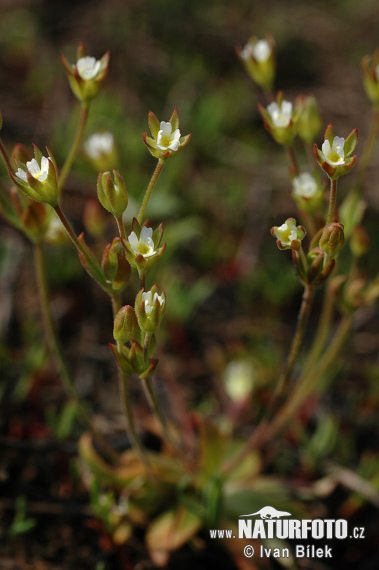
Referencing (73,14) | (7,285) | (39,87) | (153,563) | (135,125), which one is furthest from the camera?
(73,14)

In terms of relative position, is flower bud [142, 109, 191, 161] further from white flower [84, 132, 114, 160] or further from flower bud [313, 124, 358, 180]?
white flower [84, 132, 114, 160]

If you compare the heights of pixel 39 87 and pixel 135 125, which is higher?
pixel 39 87

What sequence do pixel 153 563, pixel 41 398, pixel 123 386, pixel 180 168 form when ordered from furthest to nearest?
pixel 180 168 < pixel 41 398 < pixel 153 563 < pixel 123 386

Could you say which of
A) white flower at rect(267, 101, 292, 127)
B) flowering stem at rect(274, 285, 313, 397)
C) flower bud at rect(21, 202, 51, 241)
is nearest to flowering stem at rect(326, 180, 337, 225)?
flowering stem at rect(274, 285, 313, 397)

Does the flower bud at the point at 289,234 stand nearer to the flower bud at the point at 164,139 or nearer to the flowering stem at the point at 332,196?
the flowering stem at the point at 332,196

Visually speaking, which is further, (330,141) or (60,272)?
(60,272)

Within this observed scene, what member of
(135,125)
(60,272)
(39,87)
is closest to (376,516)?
(60,272)

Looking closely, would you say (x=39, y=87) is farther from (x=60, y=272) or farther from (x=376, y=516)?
(x=376, y=516)
